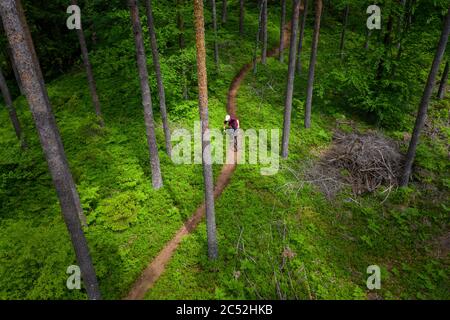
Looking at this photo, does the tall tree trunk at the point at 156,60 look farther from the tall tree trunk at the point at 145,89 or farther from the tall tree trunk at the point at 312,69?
the tall tree trunk at the point at 312,69

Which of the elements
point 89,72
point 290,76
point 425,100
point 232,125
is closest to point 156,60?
point 232,125

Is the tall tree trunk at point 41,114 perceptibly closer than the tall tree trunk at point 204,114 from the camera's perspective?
Yes

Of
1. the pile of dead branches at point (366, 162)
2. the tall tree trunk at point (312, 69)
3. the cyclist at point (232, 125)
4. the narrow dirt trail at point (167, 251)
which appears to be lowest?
the narrow dirt trail at point (167, 251)

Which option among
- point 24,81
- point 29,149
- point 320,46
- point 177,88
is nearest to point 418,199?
point 177,88

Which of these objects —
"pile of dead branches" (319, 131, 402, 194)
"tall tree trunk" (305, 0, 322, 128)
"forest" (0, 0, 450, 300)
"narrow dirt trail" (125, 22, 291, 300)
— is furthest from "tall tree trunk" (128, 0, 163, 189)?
"tall tree trunk" (305, 0, 322, 128)

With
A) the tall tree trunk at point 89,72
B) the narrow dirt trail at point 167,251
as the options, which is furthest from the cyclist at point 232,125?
the tall tree trunk at point 89,72

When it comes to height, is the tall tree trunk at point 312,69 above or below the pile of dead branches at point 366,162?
above

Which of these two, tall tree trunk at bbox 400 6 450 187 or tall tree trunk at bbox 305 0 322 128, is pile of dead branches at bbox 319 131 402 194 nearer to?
tall tree trunk at bbox 400 6 450 187
